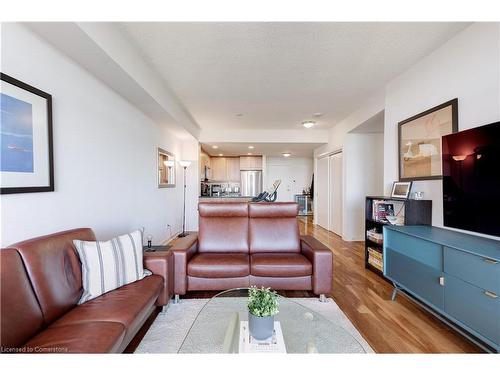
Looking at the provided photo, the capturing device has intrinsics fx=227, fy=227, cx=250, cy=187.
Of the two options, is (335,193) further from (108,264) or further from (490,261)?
(108,264)

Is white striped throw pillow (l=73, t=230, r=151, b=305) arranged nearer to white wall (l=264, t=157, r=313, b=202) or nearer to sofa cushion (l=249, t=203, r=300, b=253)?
sofa cushion (l=249, t=203, r=300, b=253)

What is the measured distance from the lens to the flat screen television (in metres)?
1.52

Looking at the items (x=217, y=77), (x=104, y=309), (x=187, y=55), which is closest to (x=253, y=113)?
(x=217, y=77)

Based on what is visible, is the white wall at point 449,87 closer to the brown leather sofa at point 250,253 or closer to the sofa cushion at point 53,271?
the brown leather sofa at point 250,253

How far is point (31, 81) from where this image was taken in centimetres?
151

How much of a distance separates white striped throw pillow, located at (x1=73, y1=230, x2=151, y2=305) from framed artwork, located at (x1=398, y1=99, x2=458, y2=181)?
9.52 ft

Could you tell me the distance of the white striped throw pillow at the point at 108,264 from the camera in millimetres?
1519

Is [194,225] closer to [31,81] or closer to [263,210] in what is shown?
[263,210]

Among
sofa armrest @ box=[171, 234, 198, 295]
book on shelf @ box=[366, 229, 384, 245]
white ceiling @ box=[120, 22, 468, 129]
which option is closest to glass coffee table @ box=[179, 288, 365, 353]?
sofa armrest @ box=[171, 234, 198, 295]

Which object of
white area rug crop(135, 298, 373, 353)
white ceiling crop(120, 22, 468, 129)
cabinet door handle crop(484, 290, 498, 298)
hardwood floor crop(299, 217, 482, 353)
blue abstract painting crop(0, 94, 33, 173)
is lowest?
hardwood floor crop(299, 217, 482, 353)

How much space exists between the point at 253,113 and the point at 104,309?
12.4ft

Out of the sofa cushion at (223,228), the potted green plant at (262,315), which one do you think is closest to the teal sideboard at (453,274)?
the potted green plant at (262,315)

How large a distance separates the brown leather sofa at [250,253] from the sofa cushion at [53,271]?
85 cm

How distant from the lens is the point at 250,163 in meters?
7.90
